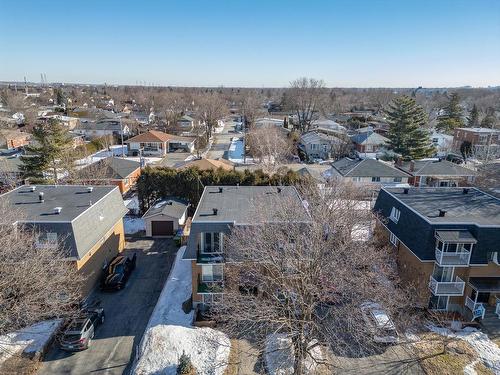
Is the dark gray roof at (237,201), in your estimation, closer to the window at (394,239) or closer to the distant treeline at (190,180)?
the window at (394,239)

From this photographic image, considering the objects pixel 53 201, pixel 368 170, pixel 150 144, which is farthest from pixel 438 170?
pixel 150 144

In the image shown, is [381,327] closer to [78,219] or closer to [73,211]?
[78,219]

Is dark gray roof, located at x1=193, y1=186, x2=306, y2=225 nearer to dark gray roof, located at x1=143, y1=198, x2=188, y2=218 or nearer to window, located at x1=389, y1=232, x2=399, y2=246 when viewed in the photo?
dark gray roof, located at x1=143, y1=198, x2=188, y2=218

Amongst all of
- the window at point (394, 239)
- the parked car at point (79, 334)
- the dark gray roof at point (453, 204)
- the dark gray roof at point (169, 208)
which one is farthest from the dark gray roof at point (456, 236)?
the dark gray roof at point (169, 208)

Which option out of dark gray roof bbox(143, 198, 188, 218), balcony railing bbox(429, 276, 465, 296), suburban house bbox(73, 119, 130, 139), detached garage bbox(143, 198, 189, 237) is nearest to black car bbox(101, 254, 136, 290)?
detached garage bbox(143, 198, 189, 237)

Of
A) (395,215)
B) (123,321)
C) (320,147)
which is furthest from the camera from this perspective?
(320,147)

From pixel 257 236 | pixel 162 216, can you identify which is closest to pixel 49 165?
pixel 162 216
